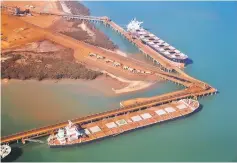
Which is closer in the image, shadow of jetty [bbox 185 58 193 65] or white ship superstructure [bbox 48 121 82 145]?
white ship superstructure [bbox 48 121 82 145]

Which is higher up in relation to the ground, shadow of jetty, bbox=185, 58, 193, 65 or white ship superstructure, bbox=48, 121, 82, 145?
shadow of jetty, bbox=185, 58, 193, 65

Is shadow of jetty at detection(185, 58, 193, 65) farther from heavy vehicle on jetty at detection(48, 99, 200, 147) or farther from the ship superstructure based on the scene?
heavy vehicle on jetty at detection(48, 99, 200, 147)

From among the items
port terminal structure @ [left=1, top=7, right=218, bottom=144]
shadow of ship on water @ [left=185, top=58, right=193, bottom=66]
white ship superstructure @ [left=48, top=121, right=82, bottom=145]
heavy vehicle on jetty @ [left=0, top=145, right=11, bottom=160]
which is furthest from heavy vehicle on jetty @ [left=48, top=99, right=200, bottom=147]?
shadow of ship on water @ [left=185, top=58, right=193, bottom=66]

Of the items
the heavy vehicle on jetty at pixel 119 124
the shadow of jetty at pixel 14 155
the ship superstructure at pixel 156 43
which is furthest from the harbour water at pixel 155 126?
the ship superstructure at pixel 156 43

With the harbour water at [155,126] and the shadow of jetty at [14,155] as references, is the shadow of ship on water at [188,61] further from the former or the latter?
the shadow of jetty at [14,155]

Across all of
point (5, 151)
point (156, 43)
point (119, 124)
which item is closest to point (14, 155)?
point (5, 151)

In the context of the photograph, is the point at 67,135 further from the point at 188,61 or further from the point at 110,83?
the point at 188,61
